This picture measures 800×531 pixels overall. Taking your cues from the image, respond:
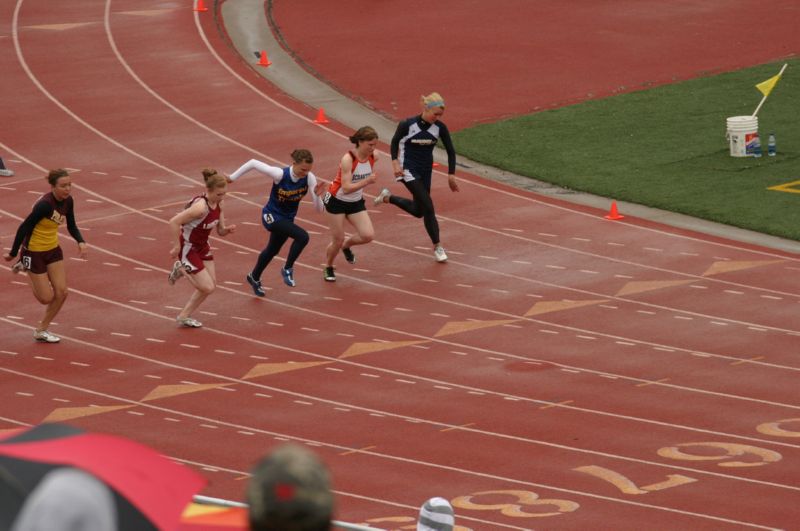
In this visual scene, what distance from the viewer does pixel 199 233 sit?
14867 millimetres

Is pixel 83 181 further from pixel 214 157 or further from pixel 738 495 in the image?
pixel 738 495

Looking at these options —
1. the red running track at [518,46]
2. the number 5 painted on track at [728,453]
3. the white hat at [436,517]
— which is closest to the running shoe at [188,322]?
the number 5 painted on track at [728,453]

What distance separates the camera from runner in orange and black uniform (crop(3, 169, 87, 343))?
46.8ft

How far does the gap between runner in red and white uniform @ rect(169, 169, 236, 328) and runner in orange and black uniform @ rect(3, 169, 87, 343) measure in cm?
94

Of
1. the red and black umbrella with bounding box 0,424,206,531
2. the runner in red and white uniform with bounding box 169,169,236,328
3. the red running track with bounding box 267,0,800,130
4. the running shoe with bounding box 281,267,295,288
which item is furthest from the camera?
the red running track with bounding box 267,0,800,130

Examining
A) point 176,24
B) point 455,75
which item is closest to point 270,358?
point 455,75

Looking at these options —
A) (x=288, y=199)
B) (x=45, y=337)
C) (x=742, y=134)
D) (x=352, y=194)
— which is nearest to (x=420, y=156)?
(x=352, y=194)

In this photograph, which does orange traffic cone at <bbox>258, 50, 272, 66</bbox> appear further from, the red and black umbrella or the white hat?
the red and black umbrella

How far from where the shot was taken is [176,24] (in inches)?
1195

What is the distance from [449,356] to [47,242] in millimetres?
3924

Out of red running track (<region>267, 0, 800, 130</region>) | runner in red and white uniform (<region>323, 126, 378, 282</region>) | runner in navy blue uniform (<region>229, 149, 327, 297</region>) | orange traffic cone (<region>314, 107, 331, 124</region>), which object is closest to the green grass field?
red running track (<region>267, 0, 800, 130</region>)

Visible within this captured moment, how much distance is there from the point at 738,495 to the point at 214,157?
41.8 feet

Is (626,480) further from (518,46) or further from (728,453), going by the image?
(518,46)

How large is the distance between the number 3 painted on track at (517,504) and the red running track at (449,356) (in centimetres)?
2
